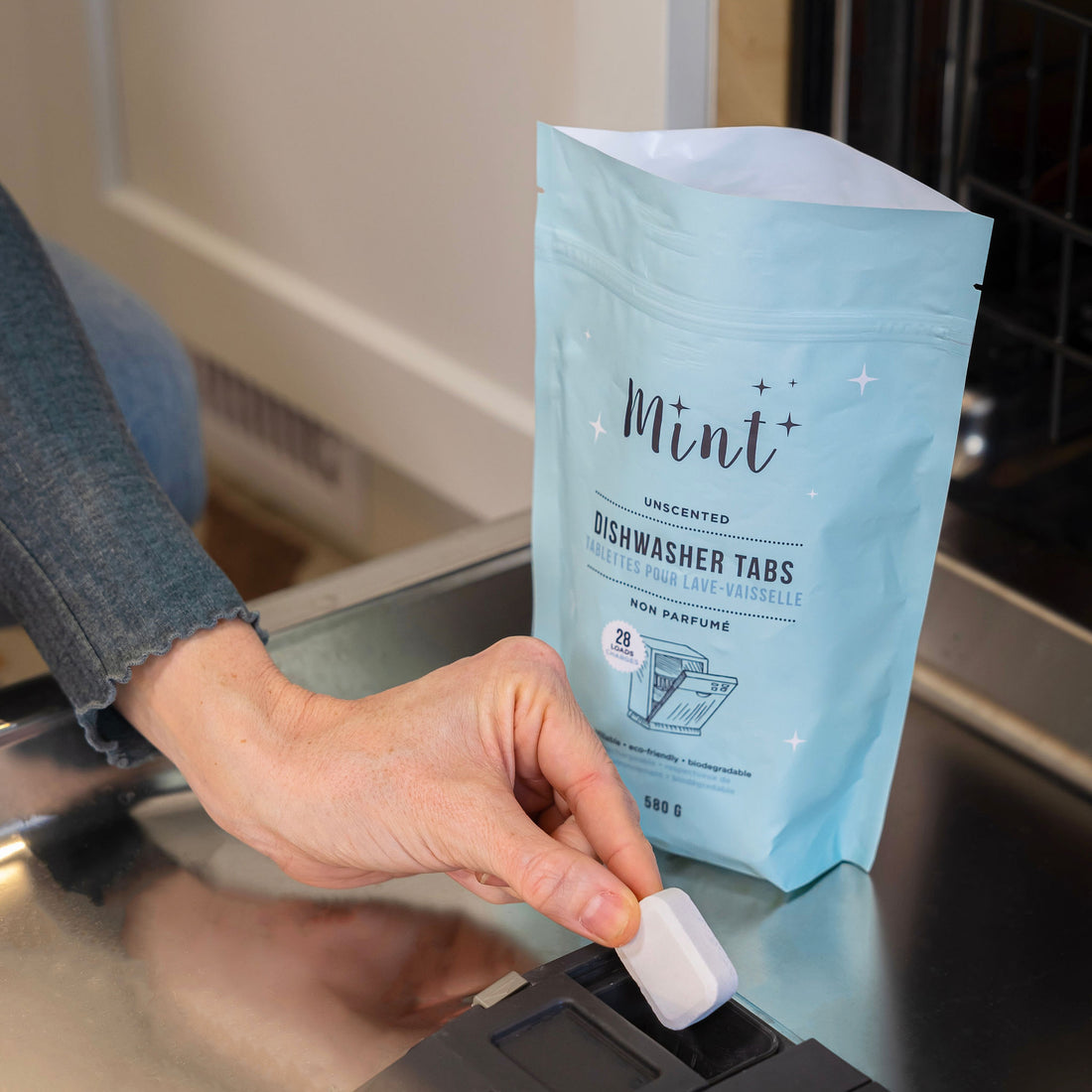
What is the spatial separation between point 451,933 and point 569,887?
0.09 metres

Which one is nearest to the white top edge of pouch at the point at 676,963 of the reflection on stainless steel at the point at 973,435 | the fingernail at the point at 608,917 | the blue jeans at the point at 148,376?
the fingernail at the point at 608,917

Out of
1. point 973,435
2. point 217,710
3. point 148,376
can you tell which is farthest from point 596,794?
point 148,376

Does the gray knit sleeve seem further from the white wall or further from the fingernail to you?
the white wall

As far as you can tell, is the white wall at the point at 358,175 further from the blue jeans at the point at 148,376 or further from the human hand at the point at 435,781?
the human hand at the point at 435,781

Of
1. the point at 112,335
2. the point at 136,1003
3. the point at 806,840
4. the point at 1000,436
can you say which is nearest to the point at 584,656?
the point at 806,840

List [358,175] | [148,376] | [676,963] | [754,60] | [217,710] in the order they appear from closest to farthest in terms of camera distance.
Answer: [676,963] < [217,710] < [754,60] < [148,376] < [358,175]

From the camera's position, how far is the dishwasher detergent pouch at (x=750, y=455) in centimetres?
47

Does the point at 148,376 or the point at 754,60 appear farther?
the point at 148,376

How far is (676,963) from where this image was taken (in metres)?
→ 0.44

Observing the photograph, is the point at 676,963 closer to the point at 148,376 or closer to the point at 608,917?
the point at 608,917

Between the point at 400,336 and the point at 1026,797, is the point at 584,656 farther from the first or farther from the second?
the point at 400,336

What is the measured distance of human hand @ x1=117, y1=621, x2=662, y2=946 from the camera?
476mm

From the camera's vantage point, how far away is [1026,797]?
613 mm

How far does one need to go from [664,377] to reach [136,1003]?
31 centimetres
